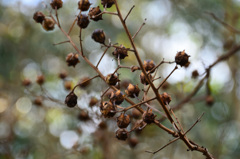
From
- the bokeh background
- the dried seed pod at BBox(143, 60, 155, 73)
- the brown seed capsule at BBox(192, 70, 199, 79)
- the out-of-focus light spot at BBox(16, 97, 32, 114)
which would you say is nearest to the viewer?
the dried seed pod at BBox(143, 60, 155, 73)

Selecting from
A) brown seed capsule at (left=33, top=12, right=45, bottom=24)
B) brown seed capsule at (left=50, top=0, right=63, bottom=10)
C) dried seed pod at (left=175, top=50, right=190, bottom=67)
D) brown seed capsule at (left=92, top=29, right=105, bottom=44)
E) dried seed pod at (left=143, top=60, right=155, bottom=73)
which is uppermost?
brown seed capsule at (left=50, top=0, right=63, bottom=10)

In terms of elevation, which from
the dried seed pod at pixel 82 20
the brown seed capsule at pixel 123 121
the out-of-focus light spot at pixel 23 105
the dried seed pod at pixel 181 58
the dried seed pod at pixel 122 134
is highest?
the out-of-focus light spot at pixel 23 105

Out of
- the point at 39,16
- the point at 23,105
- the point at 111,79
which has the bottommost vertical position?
the point at 111,79

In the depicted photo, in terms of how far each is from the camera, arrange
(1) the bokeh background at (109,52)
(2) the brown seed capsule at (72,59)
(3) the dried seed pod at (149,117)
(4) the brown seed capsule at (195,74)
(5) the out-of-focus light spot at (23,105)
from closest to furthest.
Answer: (3) the dried seed pod at (149,117), (2) the brown seed capsule at (72,59), (4) the brown seed capsule at (195,74), (1) the bokeh background at (109,52), (5) the out-of-focus light spot at (23,105)

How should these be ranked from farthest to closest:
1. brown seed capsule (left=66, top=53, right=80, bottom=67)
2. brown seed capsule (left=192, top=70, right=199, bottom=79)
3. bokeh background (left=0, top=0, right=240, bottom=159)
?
bokeh background (left=0, top=0, right=240, bottom=159) → brown seed capsule (left=192, top=70, right=199, bottom=79) → brown seed capsule (left=66, top=53, right=80, bottom=67)

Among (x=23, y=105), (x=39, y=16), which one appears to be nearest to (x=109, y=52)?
(x=39, y=16)

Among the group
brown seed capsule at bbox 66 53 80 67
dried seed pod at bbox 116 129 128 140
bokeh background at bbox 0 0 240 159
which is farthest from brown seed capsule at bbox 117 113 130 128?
bokeh background at bbox 0 0 240 159

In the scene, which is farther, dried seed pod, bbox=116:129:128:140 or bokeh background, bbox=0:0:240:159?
bokeh background, bbox=0:0:240:159

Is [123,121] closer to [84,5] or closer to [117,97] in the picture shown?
[117,97]

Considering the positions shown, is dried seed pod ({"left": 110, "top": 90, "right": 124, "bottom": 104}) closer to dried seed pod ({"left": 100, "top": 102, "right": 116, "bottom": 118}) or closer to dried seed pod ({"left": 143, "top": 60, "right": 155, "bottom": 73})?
dried seed pod ({"left": 100, "top": 102, "right": 116, "bottom": 118})

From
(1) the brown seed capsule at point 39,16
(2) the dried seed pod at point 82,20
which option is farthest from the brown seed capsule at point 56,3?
(2) the dried seed pod at point 82,20

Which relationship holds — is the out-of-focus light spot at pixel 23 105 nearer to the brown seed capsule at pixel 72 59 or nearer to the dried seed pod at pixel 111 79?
the brown seed capsule at pixel 72 59

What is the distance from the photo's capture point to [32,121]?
4.70m

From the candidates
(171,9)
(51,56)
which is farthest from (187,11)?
(51,56)
